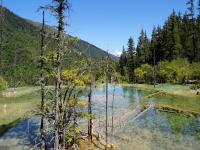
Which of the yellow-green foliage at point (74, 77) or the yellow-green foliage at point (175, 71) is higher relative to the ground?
the yellow-green foliage at point (175, 71)

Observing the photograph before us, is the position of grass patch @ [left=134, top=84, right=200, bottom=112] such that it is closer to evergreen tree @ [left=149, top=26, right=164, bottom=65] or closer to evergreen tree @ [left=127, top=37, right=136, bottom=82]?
evergreen tree @ [left=149, top=26, right=164, bottom=65]

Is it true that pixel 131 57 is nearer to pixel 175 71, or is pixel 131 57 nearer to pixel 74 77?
pixel 175 71

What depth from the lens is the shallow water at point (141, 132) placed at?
1390 inches

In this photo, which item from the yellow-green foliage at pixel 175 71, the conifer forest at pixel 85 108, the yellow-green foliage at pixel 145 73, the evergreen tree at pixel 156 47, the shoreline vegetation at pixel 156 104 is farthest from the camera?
the evergreen tree at pixel 156 47

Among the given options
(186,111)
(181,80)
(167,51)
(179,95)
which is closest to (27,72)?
(167,51)

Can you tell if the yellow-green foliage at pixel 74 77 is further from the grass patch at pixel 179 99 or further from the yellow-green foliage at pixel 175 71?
the yellow-green foliage at pixel 175 71

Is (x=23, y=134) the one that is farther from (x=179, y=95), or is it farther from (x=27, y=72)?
(x=27, y=72)

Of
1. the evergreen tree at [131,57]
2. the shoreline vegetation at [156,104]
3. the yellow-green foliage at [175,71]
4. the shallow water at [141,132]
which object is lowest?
the shallow water at [141,132]

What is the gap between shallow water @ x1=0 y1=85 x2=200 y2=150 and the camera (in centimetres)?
3531

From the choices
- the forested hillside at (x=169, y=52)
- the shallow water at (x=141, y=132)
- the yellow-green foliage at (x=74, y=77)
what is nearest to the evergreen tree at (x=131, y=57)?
the forested hillside at (x=169, y=52)

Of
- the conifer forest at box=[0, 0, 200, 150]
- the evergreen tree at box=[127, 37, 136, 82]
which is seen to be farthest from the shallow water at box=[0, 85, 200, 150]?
the evergreen tree at box=[127, 37, 136, 82]

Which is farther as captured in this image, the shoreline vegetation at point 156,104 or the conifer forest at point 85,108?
the shoreline vegetation at point 156,104

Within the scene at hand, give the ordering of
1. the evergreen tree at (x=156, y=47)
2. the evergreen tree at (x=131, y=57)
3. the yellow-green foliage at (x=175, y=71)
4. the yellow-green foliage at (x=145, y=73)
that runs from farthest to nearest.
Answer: the evergreen tree at (x=131, y=57), the evergreen tree at (x=156, y=47), the yellow-green foliage at (x=145, y=73), the yellow-green foliage at (x=175, y=71)

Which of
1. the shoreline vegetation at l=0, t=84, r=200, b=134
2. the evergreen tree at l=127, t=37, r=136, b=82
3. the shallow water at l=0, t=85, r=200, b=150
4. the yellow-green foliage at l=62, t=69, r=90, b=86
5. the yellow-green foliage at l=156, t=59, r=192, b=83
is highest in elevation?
the evergreen tree at l=127, t=37, r=136, b=82
